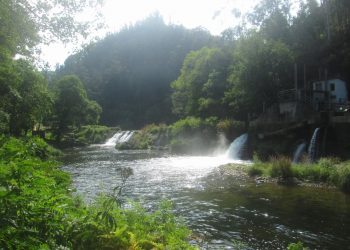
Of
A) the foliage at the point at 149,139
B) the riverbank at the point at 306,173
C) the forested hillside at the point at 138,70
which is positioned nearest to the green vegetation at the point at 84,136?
the foliage at the point at 149,139

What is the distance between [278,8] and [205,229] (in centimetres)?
5009

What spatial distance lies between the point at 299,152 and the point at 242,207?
12703 mm

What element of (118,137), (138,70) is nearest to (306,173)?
(118,137)

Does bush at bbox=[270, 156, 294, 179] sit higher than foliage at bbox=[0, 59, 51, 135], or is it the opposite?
foliage at bbox=[0, 59, 51, 135]

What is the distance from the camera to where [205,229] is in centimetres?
1105

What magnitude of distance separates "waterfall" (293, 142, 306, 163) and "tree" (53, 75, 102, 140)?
1501 inches

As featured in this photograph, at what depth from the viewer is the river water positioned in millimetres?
10164

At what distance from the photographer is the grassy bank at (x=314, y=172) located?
16.2 meters

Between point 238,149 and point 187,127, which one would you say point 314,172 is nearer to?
point 238,149

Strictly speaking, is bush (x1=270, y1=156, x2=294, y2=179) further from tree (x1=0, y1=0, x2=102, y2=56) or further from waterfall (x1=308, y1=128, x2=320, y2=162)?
tree (x1=0, y1=0, x2=102, y2=56)

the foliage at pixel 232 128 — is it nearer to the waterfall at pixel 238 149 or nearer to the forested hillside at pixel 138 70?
the waterfall at pixel 238 149

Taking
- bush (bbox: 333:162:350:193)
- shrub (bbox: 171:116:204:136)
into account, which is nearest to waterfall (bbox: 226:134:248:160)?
shrub (bbox: 171:116:204:136)

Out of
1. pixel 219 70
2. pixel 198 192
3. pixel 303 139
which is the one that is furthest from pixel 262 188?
pixel 219 70

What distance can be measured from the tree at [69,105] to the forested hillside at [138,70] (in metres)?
33.7
